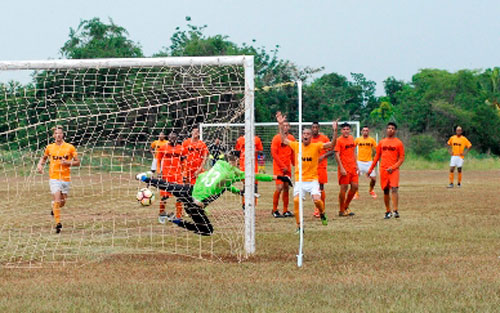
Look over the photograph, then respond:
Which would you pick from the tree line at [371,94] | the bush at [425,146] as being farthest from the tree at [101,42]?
the bush at [425,146]

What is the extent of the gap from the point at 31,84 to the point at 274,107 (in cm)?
4374

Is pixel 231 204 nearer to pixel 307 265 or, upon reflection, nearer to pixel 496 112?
pixel 307 265

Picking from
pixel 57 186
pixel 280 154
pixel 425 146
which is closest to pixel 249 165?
pixel 57 186

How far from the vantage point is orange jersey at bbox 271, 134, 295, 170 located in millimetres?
16750

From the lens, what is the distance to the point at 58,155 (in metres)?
13.7

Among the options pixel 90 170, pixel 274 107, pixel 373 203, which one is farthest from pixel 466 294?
pixel 274 107

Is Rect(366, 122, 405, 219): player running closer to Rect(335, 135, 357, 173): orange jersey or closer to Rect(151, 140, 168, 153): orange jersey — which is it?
Rect(335, 135, 357, 173): orange jersey

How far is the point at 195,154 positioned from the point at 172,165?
47.8 inches

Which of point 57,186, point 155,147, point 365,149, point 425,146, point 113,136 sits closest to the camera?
point 113,136

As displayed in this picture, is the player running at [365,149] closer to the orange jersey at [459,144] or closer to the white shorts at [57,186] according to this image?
the orange jersey at [459,144]

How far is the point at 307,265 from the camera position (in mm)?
9797

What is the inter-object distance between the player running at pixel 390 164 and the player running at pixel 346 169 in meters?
0.86

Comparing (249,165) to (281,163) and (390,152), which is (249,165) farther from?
(390,152)

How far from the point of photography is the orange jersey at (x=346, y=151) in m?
17.9
